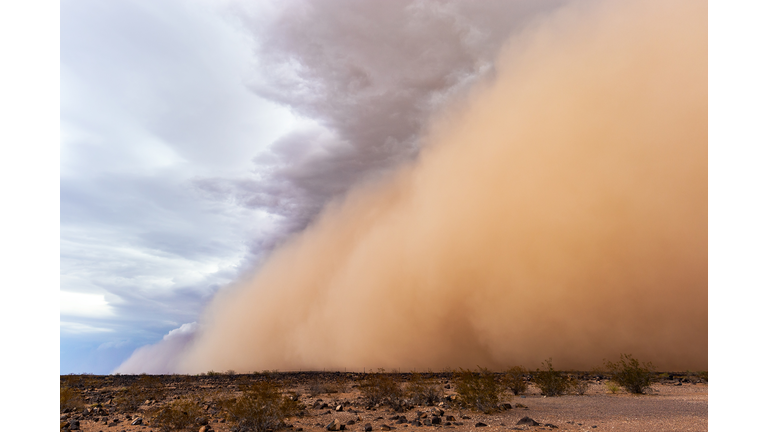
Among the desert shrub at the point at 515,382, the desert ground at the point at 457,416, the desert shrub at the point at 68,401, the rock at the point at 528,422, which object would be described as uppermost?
the rock at the point at 528,422

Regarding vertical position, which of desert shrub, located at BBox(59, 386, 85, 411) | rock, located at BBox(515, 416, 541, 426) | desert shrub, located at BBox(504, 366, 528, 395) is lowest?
desert shrub, located at BBox(504, 366, 528, 395)

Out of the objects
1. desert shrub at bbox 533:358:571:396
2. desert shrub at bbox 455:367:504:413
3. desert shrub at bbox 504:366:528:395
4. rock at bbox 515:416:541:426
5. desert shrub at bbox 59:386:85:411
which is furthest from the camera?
desert shrub at bbox 504:366:528:395

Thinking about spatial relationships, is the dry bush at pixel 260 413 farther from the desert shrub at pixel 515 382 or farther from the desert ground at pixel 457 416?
the desert shrub at pixel 515 382

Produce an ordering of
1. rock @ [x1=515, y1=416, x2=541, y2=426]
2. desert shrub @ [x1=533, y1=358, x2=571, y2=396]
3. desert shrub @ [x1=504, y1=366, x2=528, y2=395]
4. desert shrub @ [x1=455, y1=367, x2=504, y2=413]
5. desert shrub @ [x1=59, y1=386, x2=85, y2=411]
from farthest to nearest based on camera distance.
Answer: desert shrub @ [x1=504, y1=366, x2=528, y2=395]
desert shrub @ [x1=533, y1=358, x2=571, y2=396]
desert shrub @ [x1=59, y1=386, x2=85, y2=411]
desert shrub @ [x1=455, y1=367, x2=504, y2=413]
rock @ [x1=515, y1=416, x2=541, y2=426]

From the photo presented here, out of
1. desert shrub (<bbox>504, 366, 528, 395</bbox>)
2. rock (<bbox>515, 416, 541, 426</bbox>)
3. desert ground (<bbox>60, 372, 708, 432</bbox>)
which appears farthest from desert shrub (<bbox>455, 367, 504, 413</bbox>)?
desert shrub (<bbox>504, 366, 528, 395</bbox>)

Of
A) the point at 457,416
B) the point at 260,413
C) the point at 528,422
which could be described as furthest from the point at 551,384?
the point at 260,413

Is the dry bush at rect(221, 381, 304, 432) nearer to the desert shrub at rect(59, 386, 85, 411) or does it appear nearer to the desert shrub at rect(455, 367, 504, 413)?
the desert shrub at rect(455, 367, 504, 413)

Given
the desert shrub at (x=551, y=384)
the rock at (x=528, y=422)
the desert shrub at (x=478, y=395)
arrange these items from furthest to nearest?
the desert shrub at (x=551, y=384), the desert shrub at (x=478, y=395), the rock at (x=528, y=422)

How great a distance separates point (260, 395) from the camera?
1087 centimetres

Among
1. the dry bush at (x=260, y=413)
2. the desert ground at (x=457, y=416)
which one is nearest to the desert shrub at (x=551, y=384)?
the desert ground at (x=457, y=416)

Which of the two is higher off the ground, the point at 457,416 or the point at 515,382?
the point at 457,416

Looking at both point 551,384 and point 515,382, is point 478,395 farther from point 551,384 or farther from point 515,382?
point 515,382

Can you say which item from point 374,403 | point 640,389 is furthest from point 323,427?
point 640,389
